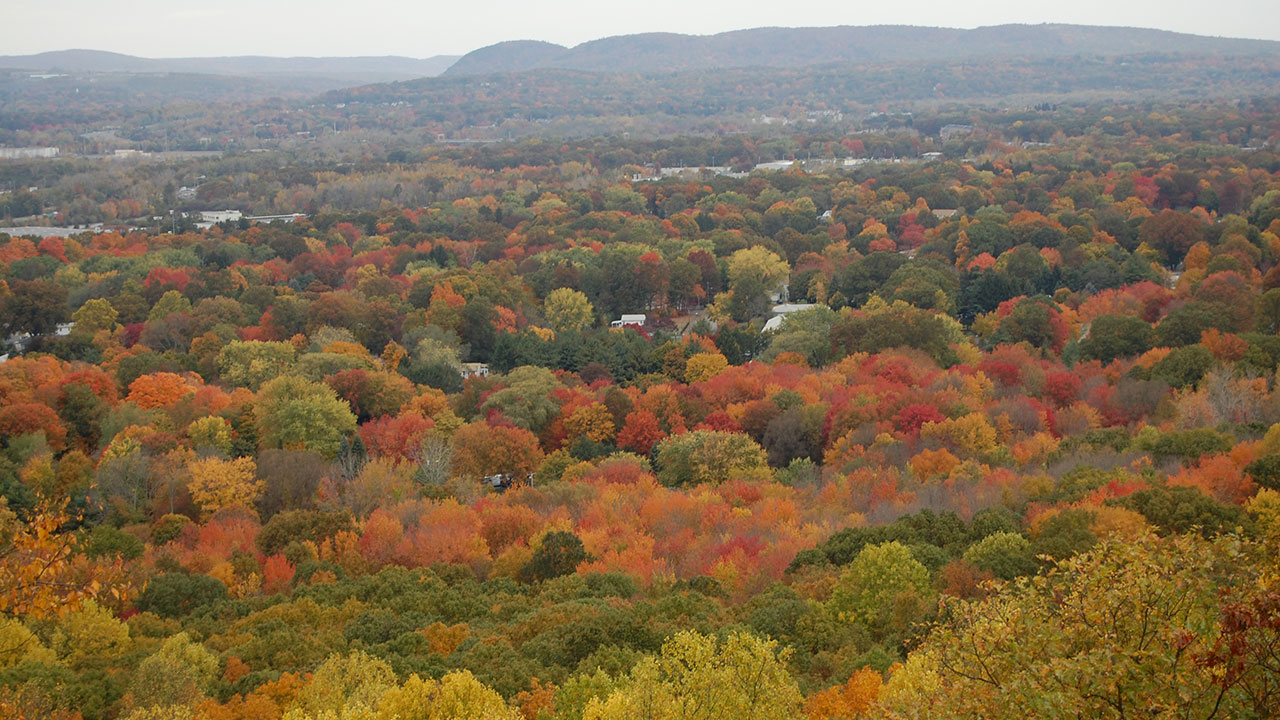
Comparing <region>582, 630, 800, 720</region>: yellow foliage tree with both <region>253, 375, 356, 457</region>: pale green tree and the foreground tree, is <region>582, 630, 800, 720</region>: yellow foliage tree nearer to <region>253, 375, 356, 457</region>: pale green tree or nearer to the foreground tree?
the foreground tree

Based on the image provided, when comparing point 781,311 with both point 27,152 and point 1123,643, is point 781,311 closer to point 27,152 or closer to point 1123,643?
point 1123,643

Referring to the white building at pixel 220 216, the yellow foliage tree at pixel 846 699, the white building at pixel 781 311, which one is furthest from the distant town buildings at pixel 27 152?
the yellow foliage tree at pixel 846 699

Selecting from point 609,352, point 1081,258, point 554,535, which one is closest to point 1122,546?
point 554,535

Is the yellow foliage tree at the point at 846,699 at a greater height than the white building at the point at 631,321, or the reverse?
the yellow foliage tree at the point at 846,699

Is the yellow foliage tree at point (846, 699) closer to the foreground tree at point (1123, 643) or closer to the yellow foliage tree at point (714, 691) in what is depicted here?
the yellow foliage tree at point (714, 691)

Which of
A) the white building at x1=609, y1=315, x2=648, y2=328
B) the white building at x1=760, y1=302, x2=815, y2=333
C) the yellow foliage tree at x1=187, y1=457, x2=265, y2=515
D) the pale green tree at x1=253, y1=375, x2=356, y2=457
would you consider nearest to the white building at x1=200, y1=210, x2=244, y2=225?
the white building at x1=609, y1=315, x2=648, y2=328

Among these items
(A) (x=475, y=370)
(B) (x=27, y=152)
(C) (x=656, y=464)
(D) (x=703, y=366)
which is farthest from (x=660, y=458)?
(B) (x=27, y=152)

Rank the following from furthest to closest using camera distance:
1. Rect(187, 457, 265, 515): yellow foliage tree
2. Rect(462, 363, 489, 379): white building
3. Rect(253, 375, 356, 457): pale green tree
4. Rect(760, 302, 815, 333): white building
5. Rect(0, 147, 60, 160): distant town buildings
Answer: Rect(0, 147, 60, 160): distant town buildings
Rect(760, 302, 815, 333): white building
Rect(462, 363, 489, 379): white building
Rect(253, 375, 356, 457): pale green tree
Rect(187, 457, 265, 515): yellow foliage tree

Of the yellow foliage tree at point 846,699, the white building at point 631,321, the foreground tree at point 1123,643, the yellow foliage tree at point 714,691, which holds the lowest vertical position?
the white building at point 631,321
